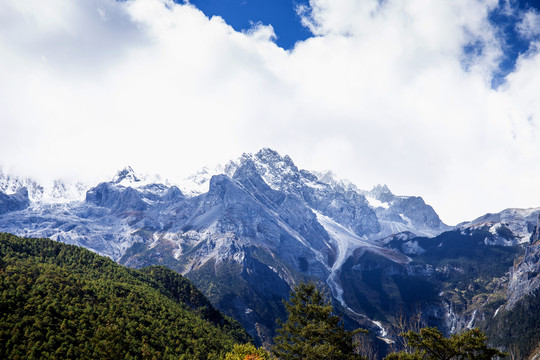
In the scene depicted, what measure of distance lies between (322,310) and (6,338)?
81.6 m

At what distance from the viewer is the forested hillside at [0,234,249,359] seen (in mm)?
85500

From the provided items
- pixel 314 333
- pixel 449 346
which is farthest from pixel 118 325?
pixel 449 346

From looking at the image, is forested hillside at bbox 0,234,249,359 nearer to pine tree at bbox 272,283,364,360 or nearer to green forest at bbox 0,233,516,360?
green forest at bbox 0,233,516,360

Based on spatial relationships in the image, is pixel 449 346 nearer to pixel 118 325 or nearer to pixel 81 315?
pixel 118 325

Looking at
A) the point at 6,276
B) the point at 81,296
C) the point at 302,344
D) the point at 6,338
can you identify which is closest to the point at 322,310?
the point at 302,344

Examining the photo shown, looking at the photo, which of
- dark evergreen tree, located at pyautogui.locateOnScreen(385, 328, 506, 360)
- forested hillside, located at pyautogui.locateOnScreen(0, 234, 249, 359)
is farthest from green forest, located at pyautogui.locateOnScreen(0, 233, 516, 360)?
forested hillside, located at pyautogui.locateOnScreen(0, 234, 249, 359)

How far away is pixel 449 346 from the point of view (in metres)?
40.1

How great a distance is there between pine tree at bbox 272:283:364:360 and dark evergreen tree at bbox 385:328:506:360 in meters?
7.87

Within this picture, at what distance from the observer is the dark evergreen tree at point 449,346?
3891 centimetres

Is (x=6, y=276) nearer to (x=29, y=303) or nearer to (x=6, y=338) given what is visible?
(x=29, y=303)

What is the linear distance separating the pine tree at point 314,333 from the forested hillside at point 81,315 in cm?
4765

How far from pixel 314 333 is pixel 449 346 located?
19009mm

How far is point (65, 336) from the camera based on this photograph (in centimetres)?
8856

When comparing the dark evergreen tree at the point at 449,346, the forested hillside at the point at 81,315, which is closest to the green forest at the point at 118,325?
the dark evergreen tree at the point at 449,346
